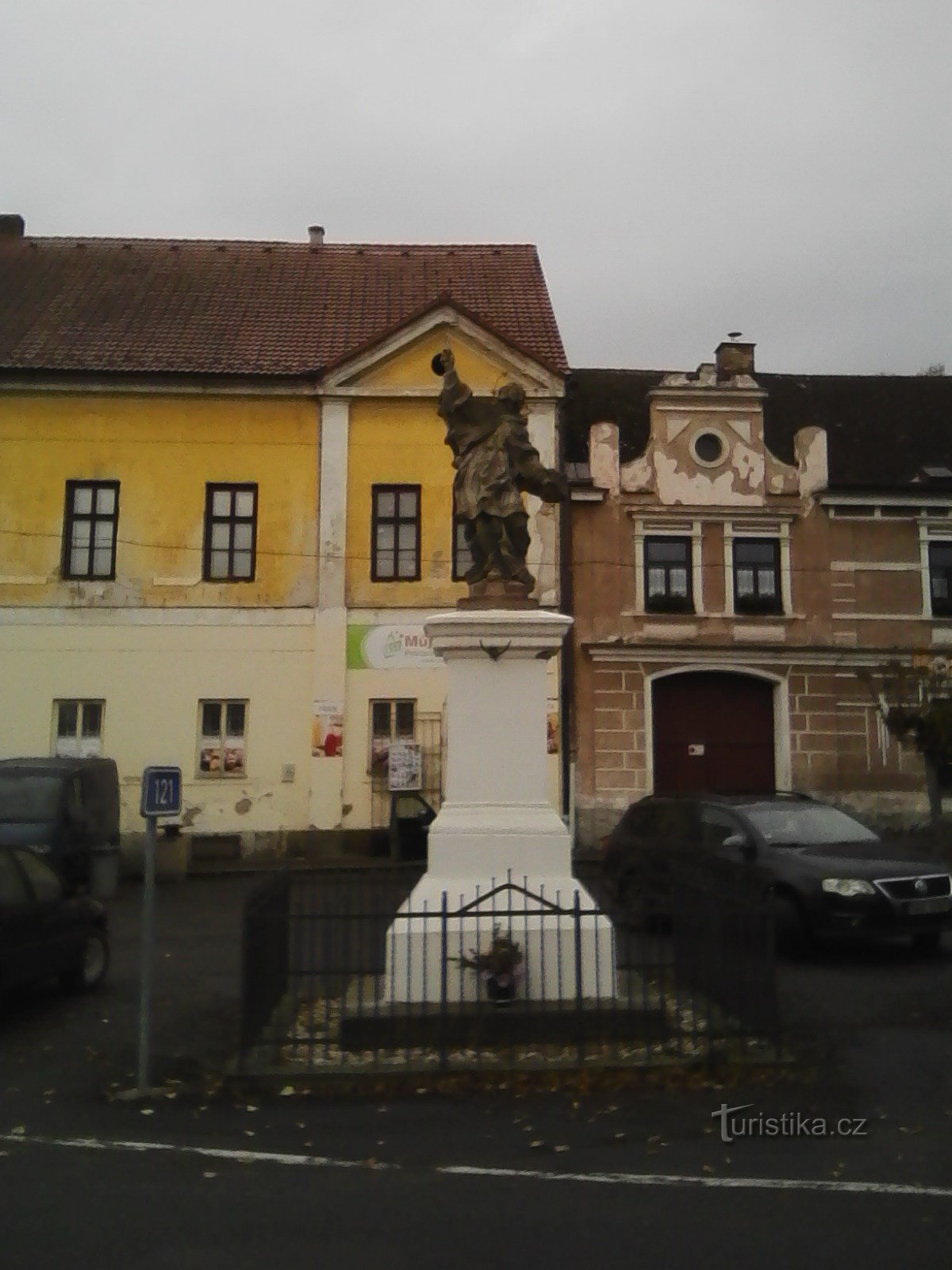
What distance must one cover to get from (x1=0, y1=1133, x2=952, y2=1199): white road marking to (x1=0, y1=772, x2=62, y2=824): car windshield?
10.3 meters

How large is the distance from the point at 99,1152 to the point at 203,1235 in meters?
1.44

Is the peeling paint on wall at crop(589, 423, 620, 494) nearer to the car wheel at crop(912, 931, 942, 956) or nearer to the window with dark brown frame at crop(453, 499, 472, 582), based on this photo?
the window with dark brown frame at crop(453, 499, 472, 582)

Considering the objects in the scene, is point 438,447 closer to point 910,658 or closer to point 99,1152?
point 910,658

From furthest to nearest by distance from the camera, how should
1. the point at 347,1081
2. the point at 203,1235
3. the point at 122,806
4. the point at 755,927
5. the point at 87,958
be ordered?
the point at 122,806
the point at 87,958
the point at 755,927
the point at 347,1081
the point at 203,1235

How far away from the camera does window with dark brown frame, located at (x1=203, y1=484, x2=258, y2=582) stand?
23.7 metres

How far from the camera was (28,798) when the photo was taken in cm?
1630

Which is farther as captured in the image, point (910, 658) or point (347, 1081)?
point (910, 658)

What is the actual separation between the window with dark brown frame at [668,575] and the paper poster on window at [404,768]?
18.7 feet

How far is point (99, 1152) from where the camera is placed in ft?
20.2

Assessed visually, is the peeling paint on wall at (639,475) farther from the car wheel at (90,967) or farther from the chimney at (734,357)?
the car wheel at (90,967)

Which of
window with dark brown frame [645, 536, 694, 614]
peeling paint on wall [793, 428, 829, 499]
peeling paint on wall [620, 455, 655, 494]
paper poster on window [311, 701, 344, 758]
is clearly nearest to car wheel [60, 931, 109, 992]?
paper poster on window [311, 701, 344, 758]

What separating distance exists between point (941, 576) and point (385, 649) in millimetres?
11730

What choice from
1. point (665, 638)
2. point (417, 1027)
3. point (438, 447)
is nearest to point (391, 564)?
point (438, 447)

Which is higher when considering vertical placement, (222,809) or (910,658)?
(910,658)
